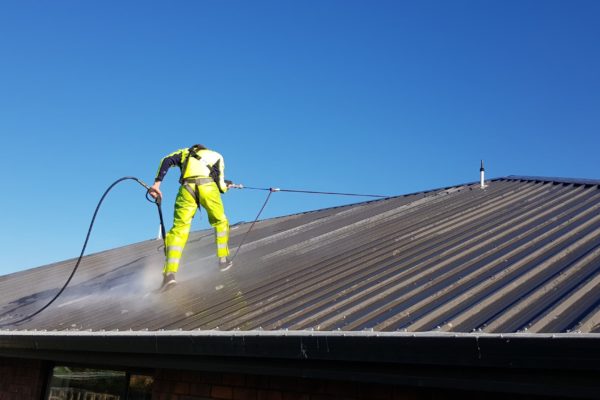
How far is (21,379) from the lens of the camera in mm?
7914

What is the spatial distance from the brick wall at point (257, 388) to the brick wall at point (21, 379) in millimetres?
2617

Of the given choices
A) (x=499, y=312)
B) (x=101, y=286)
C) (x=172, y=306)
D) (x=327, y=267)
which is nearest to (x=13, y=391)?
(x=101, y=286)

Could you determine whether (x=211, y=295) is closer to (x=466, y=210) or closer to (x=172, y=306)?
(x=172, y=306)

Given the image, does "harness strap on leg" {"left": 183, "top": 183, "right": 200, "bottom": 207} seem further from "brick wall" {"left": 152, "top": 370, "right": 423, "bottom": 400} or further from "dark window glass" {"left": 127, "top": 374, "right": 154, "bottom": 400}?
"brick wall" {"left": 152, "top": 370, "right": 423, "bottom": 400}

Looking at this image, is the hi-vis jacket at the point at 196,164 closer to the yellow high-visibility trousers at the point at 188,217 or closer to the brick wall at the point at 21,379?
the yellow high-visibility trousers at the point at 188,217

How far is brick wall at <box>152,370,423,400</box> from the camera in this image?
388 centimetres

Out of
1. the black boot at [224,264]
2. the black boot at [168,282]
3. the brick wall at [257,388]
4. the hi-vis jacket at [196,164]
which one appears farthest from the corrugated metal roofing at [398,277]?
the hi-vis jacket at [196,164]

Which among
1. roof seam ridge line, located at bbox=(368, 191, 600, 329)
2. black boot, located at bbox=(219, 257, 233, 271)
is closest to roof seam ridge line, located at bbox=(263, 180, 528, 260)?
black boot, located at bbox=(219, 257, 233, 271)

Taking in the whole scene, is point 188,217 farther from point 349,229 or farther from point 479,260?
point 479,260

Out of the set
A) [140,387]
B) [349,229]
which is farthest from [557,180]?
[140,387]

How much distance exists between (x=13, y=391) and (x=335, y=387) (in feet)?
19.3

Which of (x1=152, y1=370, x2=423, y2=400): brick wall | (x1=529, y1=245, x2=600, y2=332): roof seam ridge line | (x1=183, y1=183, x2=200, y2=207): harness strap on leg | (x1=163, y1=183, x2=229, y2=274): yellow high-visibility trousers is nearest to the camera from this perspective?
(x1=529, y1=245, x2=600, y2=332): roof seam ridge line

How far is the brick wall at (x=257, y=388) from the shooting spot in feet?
12.7

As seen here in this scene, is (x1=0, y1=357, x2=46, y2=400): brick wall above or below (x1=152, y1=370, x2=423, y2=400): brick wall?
above
